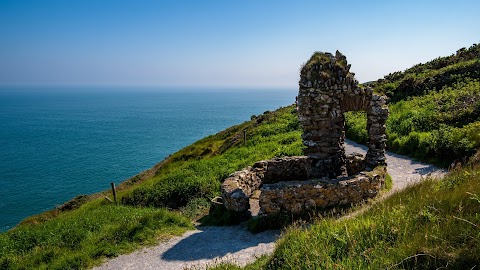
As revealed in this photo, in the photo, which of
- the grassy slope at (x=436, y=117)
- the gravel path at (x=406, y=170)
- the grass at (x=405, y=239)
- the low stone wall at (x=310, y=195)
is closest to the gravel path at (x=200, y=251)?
the low stone wall at (x=310, y=195)

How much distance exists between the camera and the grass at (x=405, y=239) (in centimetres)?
606

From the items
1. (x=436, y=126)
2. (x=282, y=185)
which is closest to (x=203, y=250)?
(x=282, y=185)

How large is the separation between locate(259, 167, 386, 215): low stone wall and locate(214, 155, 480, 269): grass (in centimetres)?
524

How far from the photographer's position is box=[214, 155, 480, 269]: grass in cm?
606

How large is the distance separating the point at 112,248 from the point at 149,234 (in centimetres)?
173

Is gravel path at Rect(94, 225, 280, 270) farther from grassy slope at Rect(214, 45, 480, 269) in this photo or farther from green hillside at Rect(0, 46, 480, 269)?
grassy slope at Rect(214, 45, 480, 269)

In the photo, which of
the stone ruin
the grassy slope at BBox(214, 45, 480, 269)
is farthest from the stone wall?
the grassy slope at BBox(214, 45, 480, 269)

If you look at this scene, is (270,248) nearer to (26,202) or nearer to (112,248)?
(112,248)

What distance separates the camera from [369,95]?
17.0m

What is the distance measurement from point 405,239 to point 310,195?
7840 mm

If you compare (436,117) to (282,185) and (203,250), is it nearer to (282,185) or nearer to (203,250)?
(282,185)

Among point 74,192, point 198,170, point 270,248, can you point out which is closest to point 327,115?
point 270,248

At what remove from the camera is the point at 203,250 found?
13188 mm

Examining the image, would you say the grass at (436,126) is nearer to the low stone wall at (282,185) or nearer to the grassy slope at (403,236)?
the low stone wall at (282,185)
